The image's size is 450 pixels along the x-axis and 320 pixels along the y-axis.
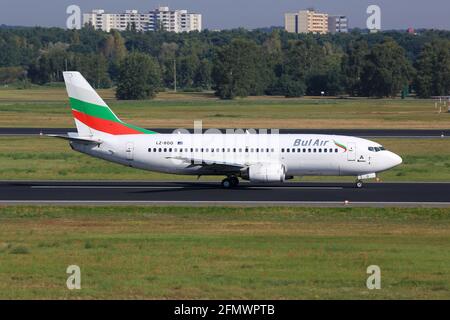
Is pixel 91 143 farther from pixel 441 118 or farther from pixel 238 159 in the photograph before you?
pixel 441 118

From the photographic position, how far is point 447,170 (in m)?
68.4

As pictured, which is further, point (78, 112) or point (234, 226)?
point (78, 112)

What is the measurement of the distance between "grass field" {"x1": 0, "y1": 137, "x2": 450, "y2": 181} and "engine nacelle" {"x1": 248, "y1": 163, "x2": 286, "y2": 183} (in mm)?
8410

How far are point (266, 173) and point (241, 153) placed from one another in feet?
8.89

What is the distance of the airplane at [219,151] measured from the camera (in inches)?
2279

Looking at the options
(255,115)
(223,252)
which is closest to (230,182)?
(223,252)

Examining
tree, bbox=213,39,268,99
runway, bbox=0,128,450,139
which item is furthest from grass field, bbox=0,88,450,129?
tree, bbox=213,39,268,99

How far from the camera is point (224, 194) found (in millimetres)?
55094

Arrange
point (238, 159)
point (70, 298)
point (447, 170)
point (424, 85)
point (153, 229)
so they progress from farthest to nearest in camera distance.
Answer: point (424, 85) < point (447, 170) < point (238, 159) < point (153, 229) < point (70, 298)

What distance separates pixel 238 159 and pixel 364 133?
41567 millimetres

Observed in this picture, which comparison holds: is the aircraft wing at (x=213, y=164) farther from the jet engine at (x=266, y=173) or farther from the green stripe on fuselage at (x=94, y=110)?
the green stripe on fuselage at (x=94, y=110)

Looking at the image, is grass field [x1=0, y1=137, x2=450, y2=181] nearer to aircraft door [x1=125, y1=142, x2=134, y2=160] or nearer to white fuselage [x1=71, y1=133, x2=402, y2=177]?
white fuselage [x1=71, y1=133, x2=402, y2=177]

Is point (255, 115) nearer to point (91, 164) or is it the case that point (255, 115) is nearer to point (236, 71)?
point (91, 164)

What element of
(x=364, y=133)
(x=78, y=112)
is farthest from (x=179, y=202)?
(x=364, y=133)
